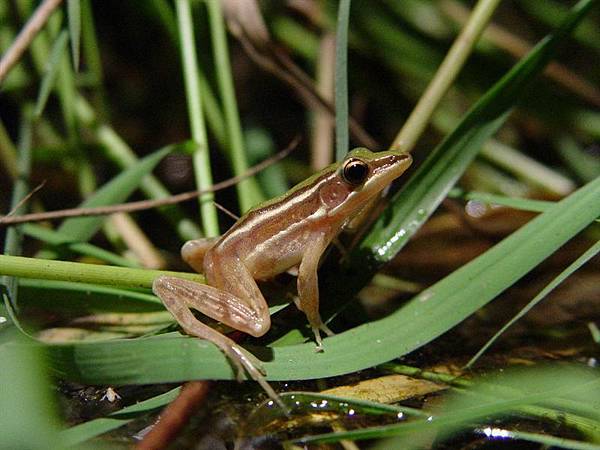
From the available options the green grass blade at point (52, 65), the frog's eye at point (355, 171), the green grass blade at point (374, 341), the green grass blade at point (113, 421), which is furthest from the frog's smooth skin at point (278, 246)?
the green grass blade at point (52, 65)

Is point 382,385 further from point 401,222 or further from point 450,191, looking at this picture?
point 450,191

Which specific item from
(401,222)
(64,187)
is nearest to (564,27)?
(401,222)

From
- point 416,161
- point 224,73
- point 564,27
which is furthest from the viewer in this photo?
point 416,161

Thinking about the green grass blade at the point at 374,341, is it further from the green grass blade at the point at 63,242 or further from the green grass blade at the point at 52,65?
the green grass blade at the point at 52,65

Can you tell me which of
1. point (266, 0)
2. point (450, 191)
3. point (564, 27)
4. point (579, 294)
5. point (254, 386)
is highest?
point (266, 0)

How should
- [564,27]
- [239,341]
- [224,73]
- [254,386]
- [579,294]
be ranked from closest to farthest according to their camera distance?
[254,386]
[239,341]
[564,27]
[579,294]
[224,73]

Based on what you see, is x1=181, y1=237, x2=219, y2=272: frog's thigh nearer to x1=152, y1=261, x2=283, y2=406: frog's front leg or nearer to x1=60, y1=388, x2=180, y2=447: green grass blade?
x1=152, y1=261, x2=283, y2=406: frog's front leg
